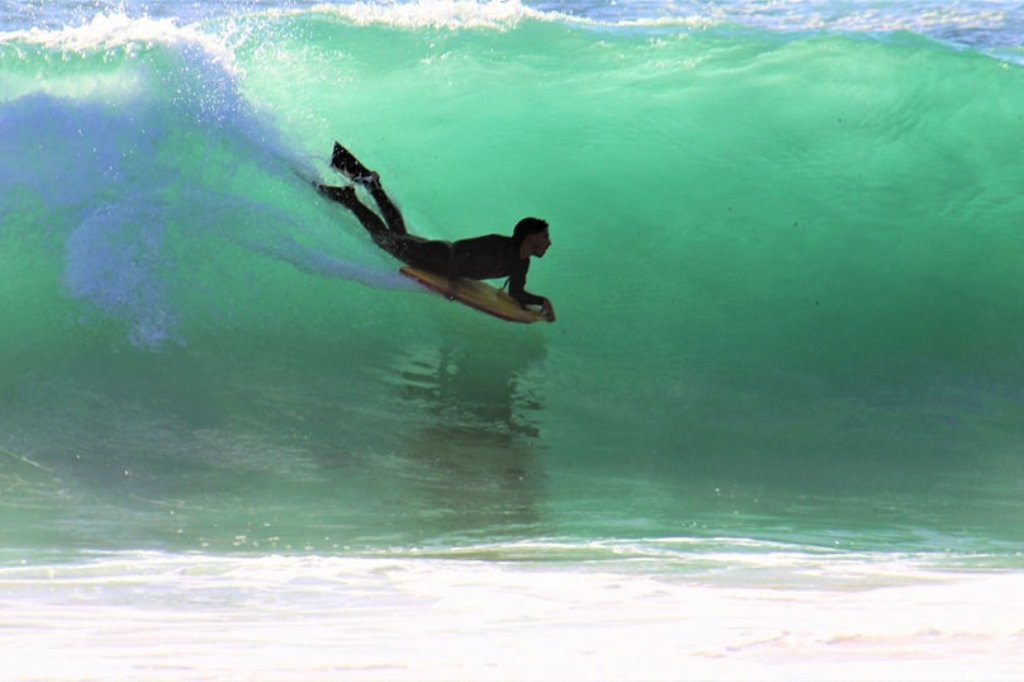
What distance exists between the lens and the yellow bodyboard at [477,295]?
6801 millimetres

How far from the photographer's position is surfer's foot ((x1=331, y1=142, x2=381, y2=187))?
283 inches

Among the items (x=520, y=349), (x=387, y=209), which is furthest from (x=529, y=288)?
(x=387, y=209)

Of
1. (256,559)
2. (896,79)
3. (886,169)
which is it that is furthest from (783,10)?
(256,559)

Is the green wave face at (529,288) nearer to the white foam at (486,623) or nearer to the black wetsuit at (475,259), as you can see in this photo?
the black wetsuit at (475,259)

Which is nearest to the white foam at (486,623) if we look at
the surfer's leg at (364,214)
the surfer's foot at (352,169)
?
the surfer's leg at (364,214)

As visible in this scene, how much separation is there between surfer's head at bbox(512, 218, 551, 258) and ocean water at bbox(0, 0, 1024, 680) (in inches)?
24.8

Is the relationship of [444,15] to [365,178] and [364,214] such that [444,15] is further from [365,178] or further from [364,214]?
[364,214]

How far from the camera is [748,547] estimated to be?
4711 mm

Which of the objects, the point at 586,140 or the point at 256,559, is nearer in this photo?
the point at 256,559

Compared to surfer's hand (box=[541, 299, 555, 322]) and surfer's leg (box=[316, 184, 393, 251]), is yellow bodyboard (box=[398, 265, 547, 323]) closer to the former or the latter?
surfer's hand (box=[541, 299, 555, 322])

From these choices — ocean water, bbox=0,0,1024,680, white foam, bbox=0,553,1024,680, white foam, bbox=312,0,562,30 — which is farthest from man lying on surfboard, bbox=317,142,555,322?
white foam, bbox=0,553,1024,680

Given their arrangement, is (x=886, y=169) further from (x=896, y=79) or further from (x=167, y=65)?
(x=167, y=65)

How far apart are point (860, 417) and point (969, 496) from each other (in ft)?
3.68

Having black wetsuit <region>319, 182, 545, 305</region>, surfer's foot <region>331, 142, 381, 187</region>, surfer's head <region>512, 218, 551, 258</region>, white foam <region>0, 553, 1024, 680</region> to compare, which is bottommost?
white foam <region>0, 553, 1024, 680</region>
